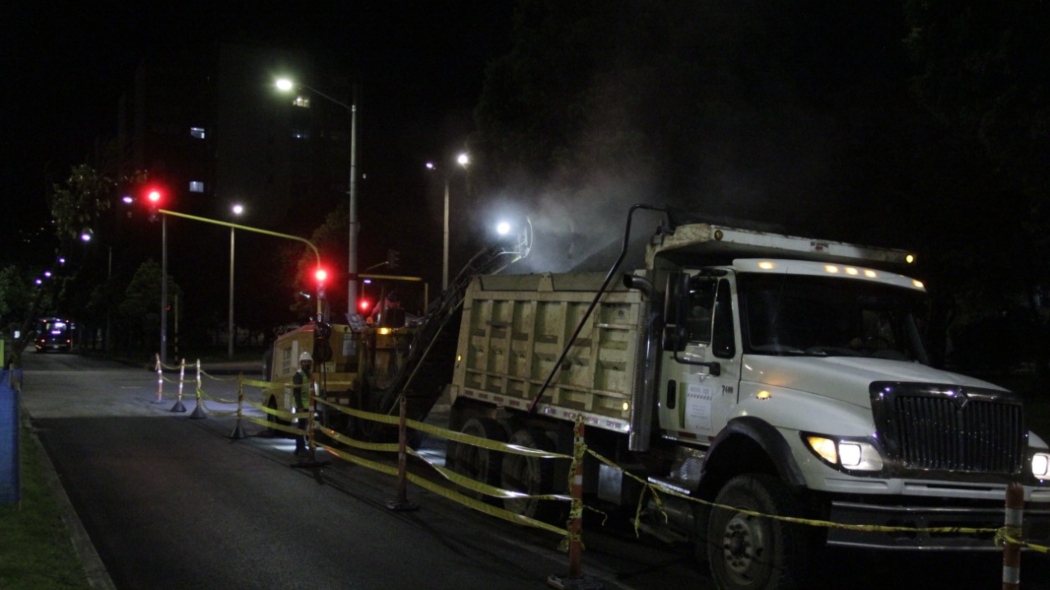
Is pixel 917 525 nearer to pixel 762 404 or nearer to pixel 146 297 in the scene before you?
pixel 762 404

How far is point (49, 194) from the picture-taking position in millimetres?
7688

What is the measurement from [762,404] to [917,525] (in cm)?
135

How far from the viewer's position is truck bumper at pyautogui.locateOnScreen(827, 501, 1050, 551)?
6164 mm

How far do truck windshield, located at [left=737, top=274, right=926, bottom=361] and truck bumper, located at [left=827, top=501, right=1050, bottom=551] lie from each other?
1.51m

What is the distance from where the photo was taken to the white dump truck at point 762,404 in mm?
6359

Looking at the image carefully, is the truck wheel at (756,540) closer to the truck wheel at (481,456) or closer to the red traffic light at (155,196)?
the truck wheel at (481,456)

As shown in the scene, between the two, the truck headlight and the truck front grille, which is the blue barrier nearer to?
the truck front grille

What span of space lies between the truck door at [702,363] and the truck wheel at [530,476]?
5.90 ft

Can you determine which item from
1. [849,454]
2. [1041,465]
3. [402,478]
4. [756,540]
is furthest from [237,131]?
[1041,465]

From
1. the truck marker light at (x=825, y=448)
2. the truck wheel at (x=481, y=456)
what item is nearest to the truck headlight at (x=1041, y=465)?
the truck marker light at (x=825, y=448)

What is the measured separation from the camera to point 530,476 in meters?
9.70

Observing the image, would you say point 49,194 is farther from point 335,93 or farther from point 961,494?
point 335,93

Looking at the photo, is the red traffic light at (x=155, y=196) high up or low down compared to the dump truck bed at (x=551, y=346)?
up

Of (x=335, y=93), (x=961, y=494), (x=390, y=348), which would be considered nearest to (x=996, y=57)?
(x=961, y=494)
